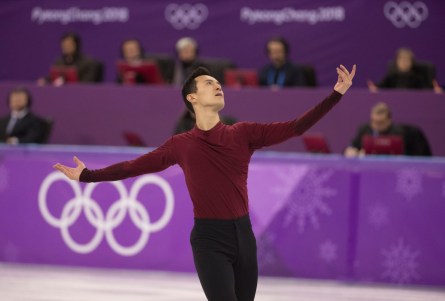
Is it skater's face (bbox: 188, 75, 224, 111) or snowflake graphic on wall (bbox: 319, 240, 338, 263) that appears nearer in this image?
skater's face (bbox: 188, 75, 224, 111)

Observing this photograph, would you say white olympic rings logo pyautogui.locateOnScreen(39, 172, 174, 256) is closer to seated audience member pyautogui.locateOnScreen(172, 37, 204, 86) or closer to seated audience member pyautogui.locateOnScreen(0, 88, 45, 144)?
seated audience member pyautogui.locateOnScreen(0, 88, 45, 144)

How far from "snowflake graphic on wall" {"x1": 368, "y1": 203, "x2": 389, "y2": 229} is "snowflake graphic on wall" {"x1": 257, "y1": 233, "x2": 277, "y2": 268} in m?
0.92

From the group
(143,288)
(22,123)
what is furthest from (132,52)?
(143,288)

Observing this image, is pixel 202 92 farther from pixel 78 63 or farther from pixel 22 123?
pixel 78 63

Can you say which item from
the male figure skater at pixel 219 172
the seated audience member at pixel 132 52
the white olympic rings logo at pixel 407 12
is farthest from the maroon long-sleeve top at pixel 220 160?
the white olympic rings logo at pixel 407 12

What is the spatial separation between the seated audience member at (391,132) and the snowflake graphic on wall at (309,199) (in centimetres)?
122

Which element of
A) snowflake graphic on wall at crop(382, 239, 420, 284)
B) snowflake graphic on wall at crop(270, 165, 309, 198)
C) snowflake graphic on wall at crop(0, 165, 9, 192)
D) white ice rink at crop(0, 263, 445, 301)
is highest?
snowflake graphic on wall at crop(270, 165, 309, 198)

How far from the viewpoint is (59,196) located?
9.02m

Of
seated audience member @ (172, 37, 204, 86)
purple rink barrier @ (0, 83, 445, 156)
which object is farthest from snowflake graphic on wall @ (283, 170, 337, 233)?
seated audience member @ (172, 37, 204, 86)

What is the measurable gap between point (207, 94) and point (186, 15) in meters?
8.64

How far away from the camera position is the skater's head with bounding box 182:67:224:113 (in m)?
5.07

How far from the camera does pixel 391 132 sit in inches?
385

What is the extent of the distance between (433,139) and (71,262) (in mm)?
4276

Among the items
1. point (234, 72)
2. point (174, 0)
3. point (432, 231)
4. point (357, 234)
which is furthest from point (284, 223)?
point (174, 0)
